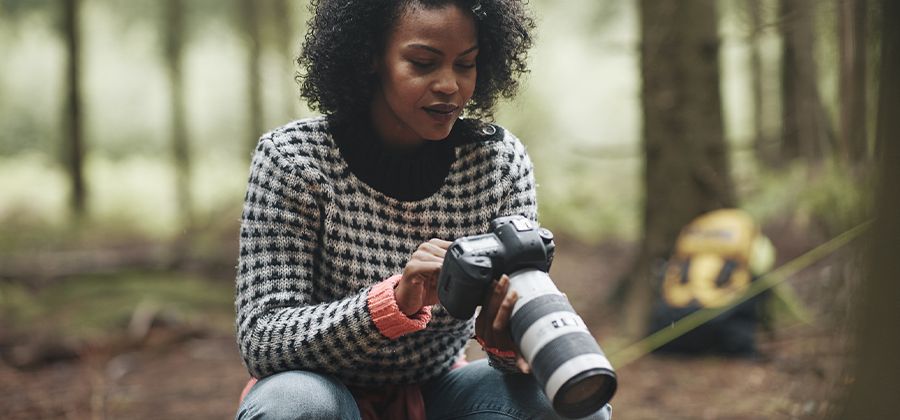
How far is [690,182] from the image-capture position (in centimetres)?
467

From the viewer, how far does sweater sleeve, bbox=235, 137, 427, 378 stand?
1590 mm

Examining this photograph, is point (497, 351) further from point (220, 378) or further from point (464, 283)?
point (220, 378)

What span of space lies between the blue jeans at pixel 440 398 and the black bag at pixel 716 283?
2543mm

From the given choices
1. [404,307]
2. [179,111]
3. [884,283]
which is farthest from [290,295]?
[179,111]

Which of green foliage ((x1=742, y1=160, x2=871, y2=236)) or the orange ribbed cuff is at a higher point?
the orange ribbed cuff

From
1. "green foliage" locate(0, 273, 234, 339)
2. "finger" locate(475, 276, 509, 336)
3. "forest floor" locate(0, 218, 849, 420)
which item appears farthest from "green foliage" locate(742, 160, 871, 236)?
"green foliage" locate(0, 273, 234, 339)

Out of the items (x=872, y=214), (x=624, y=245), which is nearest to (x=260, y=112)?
(x=624, y=245)

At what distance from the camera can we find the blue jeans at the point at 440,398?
4.95 ft

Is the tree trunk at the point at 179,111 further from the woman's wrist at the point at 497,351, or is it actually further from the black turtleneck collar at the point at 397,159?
the woman's wrist at the point at 497,351

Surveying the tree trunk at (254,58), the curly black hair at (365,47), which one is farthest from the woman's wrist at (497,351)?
the tree trunk at (254,58)

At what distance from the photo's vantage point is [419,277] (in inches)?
59.7

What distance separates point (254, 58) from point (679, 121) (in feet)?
21.3

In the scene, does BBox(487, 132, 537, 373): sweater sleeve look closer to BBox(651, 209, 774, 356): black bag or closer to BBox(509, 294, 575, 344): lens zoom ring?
BBox(509, 294, 575, 344): lens zoom ring

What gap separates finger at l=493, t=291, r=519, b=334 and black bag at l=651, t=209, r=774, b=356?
281cm
